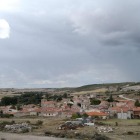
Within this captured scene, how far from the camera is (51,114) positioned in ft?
192

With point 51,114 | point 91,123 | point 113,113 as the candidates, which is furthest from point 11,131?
point 113,113

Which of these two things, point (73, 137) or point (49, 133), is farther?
point (49, 133)

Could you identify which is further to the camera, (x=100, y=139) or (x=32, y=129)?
(x=32, y=129)

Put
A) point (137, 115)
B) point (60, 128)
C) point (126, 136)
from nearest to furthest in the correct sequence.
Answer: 1. point (126, 136)
2. point (60, 128)
3. point (137, 115)

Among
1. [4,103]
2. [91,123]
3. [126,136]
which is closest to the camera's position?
[126,136]

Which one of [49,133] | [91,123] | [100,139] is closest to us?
[100,139]

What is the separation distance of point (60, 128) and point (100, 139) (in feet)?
35.3

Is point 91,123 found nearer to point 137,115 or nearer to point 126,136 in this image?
point 126,136

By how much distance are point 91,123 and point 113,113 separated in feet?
53.0

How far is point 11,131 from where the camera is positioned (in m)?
35.4

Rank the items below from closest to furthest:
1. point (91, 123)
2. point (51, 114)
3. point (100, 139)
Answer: point (100, 139)
point (91, 123)
point (51, 114)

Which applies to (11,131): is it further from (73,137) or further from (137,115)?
(137,115)

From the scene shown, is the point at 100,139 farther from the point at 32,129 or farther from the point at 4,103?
the point at 4,103

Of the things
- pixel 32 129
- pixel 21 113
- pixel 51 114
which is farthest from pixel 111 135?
pixel 21 113
